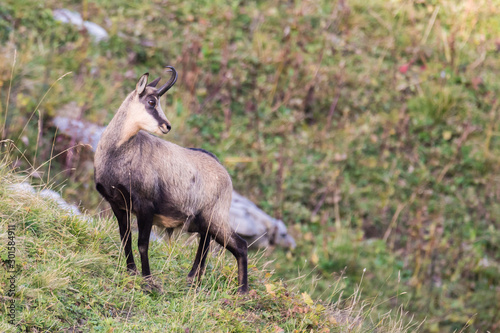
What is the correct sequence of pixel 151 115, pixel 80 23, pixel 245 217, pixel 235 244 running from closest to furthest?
pixel 151 115
pixel 235 244
pixel 245 217
pixel 80 23

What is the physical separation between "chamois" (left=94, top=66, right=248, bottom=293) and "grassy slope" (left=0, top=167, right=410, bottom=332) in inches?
7.8

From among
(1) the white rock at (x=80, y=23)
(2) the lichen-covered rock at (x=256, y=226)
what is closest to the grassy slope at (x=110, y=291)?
(2) the lichen-covered rock at (x=256, y=226)

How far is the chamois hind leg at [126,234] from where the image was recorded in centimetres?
459

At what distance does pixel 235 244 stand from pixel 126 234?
92 centimetres

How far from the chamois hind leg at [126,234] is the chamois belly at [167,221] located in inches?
9.8

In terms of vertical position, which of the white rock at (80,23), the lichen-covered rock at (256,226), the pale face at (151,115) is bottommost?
the lichen-covered rock at (256,226)

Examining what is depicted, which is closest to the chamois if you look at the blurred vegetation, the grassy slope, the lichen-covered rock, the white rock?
the grassy slope

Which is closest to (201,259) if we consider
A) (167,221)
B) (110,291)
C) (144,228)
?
(167,221)

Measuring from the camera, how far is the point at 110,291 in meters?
4.44

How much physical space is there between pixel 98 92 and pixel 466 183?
665 cm

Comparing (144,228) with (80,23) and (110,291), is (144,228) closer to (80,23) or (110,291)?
(110,291)

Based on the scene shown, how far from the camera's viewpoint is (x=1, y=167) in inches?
203

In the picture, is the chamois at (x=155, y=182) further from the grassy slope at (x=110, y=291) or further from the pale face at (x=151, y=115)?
the grassy slope at (x=110, y=291)

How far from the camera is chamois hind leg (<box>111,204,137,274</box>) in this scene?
4.59m
